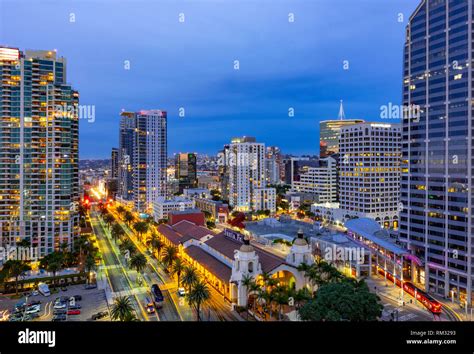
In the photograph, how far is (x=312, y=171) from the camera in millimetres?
75375

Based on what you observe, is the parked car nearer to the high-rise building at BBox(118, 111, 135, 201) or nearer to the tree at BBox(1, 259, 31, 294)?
the tree at BBox(1, 259, 31, 294)

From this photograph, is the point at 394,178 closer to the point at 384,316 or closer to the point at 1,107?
the point at 384,316

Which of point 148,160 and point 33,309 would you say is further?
point 148,160

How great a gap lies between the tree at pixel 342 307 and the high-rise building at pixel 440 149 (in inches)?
472

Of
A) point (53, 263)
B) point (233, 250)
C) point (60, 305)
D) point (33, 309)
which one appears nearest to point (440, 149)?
point (233, 250)

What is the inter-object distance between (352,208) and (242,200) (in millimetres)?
25834

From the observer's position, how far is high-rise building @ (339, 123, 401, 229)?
51.7 m

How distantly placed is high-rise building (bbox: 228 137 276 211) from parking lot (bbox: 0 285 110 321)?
4679 centimetres

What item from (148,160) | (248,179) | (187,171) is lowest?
(248,179)

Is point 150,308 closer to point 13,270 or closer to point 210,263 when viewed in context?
point 210,263

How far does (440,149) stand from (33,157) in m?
38.8

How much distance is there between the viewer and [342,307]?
1495 cm
